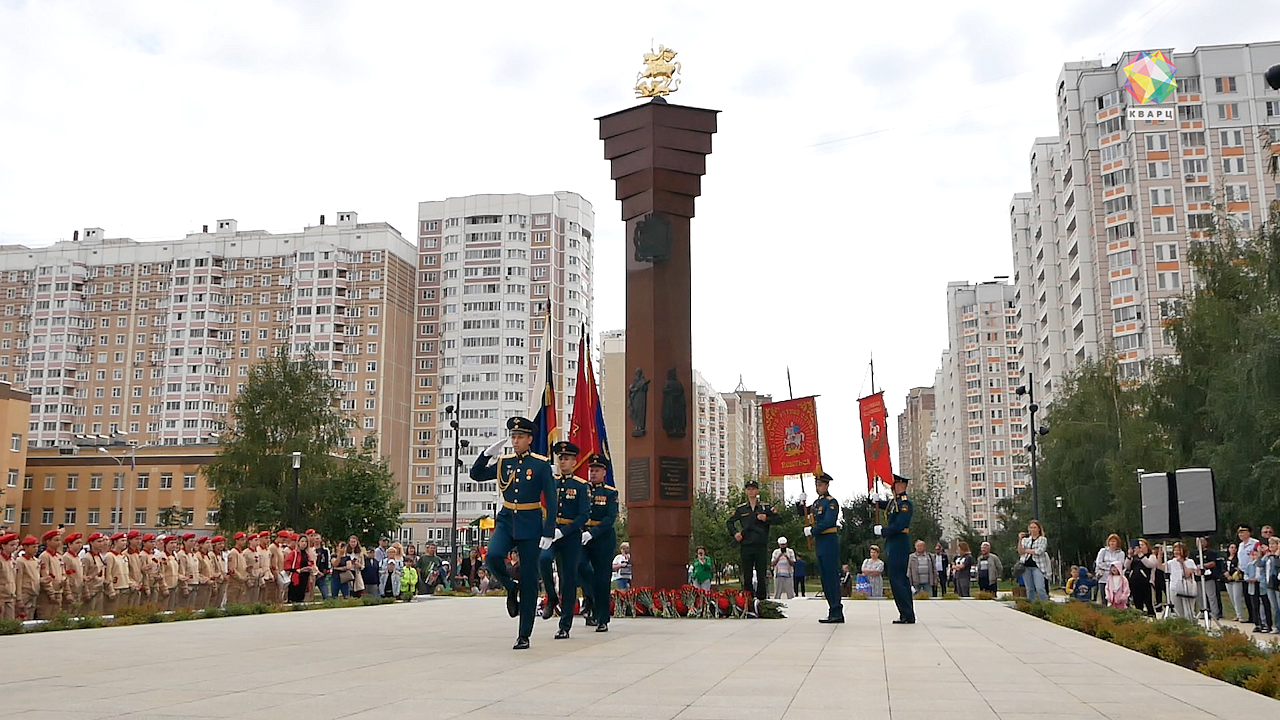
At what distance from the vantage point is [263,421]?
1829 inches

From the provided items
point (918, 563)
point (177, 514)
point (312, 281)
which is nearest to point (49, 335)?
point (312, 281)

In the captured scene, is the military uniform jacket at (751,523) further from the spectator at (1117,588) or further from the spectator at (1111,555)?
the spectator at (1111,555)

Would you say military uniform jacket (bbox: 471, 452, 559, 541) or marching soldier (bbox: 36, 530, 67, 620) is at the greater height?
military uniform jacket (bbox: 471, 452, 559, 541)

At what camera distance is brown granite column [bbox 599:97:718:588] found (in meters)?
16.5

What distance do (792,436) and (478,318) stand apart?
81927 millimetres

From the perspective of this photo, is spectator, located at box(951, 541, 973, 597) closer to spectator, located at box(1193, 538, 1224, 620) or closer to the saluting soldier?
spectator, located at box(1193, 538, 1224, 620)

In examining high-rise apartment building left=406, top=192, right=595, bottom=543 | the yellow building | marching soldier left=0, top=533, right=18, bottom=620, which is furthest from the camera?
high-rise apartment building left=406, top=192, right=595, bottom=543

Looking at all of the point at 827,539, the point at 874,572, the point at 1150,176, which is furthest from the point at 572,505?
the point at 1150,176

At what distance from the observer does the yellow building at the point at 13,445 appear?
204ft

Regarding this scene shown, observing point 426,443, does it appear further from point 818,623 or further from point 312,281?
point 818,623

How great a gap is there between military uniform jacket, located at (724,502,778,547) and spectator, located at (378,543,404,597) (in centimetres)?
1106

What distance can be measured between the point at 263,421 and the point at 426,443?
2132 inches

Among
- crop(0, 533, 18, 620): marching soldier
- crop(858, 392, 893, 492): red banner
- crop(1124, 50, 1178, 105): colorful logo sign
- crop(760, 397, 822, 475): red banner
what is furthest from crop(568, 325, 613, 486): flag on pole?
crop(1124, 50, 1178, 105): colorful logo sign

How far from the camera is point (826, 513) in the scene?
1416 centimetres
